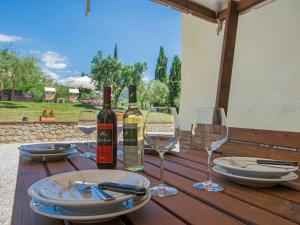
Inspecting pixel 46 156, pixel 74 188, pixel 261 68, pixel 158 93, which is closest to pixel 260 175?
pixel 74 188

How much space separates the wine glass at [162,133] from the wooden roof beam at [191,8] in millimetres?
1792

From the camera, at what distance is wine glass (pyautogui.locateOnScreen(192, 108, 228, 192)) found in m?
0.67

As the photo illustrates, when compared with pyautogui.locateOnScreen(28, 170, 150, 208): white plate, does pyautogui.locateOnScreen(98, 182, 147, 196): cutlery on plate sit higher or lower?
higher

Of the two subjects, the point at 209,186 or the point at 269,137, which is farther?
the point at 269,137

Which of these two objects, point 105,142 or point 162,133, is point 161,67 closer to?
point 105,142

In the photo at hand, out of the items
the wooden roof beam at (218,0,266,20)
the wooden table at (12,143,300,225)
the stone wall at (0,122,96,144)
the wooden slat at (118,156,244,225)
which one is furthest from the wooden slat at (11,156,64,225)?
the stone wall at (0,122,96,144)

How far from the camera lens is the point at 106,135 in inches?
31.5

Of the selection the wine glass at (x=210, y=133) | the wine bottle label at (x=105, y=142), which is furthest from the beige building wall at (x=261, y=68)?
the wine bottle label at (x=105, y=142)

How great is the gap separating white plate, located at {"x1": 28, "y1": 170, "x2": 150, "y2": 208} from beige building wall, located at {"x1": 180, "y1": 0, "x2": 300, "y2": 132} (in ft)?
7.05

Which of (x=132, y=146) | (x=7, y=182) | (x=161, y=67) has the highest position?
(x=161, y=67)

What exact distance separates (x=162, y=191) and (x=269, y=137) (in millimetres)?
1084

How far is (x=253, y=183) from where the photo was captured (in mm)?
689

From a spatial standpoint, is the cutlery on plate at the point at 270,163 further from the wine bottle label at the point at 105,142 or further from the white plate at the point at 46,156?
the white plate at the point at 46,156

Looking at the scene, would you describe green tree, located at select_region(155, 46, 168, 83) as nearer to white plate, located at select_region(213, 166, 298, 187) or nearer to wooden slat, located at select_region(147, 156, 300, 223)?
wooden slat, located at select_region(147, 156, 300, 223)
